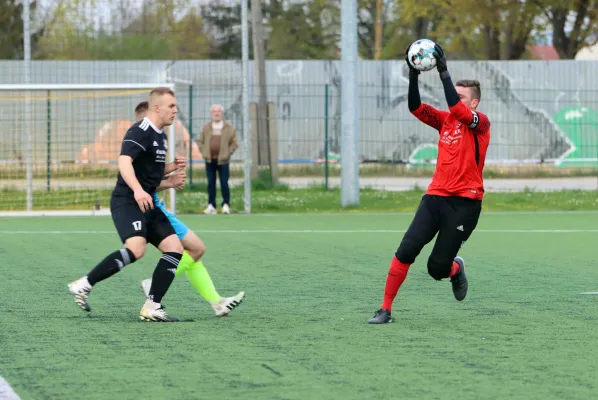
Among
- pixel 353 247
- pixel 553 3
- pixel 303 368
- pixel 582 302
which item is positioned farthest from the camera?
pixel 553 3

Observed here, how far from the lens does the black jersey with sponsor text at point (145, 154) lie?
8117 millimetres

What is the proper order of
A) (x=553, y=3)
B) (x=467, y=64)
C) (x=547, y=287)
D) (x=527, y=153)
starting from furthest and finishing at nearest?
(x=553, y=3) → (x=467, y=64) → (x=527, y=153) → (x=547, y=287)

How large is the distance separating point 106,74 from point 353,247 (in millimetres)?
15692

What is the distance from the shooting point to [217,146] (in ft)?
62.4

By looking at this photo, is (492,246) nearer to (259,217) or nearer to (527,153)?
(259,217)

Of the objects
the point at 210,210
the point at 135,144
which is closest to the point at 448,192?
the point at 135,144

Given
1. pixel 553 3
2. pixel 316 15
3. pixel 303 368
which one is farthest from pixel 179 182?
pixel 316 15

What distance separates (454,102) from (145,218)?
89.2 inches

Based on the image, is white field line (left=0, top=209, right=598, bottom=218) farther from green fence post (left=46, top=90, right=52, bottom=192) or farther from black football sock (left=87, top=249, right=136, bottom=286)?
black football sock (left=87, top=249, right=136, bottom=286)

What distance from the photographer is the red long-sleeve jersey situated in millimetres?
8195

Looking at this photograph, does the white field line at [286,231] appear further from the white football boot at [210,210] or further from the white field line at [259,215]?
the white football boot at [210,210]

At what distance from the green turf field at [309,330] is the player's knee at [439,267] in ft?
0.95

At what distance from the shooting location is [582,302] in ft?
30.1

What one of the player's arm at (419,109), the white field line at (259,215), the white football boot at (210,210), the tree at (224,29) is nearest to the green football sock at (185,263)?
the player's arm at (419,109)
